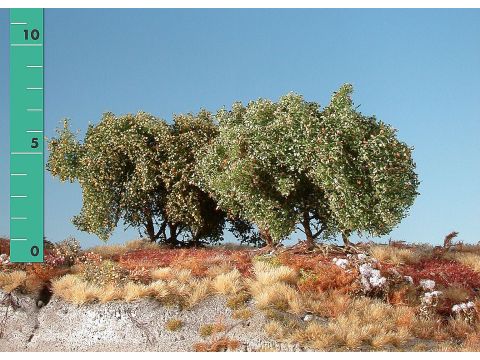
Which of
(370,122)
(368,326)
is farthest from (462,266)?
(368,326)

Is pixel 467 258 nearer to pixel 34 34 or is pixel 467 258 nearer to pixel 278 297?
pixel 278 297

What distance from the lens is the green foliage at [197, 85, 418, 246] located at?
24609mm

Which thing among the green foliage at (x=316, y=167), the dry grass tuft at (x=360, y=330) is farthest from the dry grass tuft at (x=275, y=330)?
the green foliage at (x=316, y=167)

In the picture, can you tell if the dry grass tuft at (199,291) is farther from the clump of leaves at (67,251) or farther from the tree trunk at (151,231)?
the tree trunk at (151,231)

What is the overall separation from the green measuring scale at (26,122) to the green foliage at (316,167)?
9.29 metres

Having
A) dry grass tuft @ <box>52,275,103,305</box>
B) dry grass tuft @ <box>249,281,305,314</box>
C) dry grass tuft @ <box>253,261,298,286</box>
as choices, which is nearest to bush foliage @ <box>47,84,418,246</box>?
dry grass tuft @ <box>253,261,298,286</box>

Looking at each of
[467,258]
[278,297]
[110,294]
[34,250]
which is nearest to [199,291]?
[278,297]

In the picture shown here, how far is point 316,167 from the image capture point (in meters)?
24.9

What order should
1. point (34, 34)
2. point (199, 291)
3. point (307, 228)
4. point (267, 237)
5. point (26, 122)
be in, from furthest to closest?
point (267, 237), point (307, 228), point (199, 291), point (34, 34), point (26, 122)

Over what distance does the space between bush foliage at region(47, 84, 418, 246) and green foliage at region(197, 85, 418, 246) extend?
44mm

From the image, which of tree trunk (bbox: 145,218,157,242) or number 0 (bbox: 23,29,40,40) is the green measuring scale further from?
tree trunk (bbox: 145,218,157,242)

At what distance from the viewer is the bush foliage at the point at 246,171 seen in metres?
24.8

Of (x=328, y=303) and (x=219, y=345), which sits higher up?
(x=328, y=303)

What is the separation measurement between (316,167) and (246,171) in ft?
9.39
